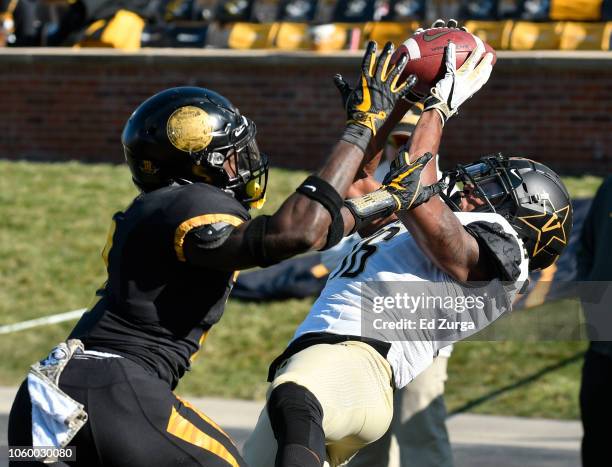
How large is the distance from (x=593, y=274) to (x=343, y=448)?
2285 millimetres

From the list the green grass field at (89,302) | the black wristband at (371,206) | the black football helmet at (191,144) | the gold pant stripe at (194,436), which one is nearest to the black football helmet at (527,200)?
the black wristband at (371,206)

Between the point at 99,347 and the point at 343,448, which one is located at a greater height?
the point at 99,347

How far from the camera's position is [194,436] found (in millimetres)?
3174

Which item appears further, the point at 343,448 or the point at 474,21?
the point at 474,21

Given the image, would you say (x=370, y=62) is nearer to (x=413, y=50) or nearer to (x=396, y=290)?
(x=413, y=50)

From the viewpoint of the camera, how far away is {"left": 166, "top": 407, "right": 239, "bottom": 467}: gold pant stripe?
3.16 metres

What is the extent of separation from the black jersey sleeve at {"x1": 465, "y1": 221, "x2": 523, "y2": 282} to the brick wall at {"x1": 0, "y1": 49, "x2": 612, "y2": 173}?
7478 mm

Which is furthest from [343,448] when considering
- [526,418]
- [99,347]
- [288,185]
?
[288,185]

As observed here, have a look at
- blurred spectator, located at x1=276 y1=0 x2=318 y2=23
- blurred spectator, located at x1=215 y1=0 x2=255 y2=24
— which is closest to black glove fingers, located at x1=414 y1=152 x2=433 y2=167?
blurred spectator, located at x1=276 y1=0 x2=318 y2=23

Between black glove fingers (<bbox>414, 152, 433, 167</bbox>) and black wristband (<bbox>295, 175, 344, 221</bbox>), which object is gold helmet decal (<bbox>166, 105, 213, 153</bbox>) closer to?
black wristband (<bbox>295, 175, 344, 221</bbox>)

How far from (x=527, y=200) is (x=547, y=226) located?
0.13 meters

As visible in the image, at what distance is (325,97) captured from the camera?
1198 cm

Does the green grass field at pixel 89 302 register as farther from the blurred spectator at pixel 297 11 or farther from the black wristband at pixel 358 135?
the black wristband at pixel 358 135

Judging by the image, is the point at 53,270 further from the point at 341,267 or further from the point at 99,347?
the point at 99,347
